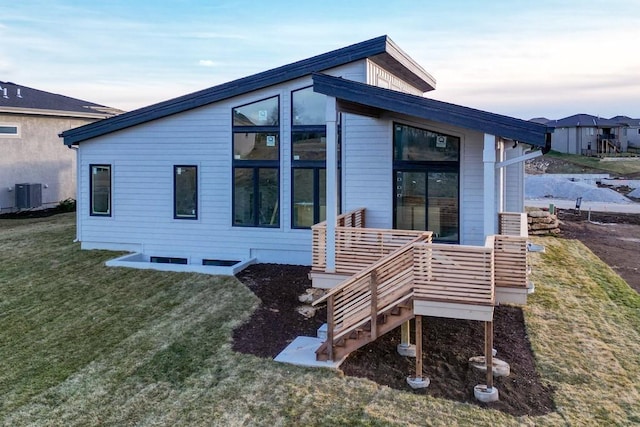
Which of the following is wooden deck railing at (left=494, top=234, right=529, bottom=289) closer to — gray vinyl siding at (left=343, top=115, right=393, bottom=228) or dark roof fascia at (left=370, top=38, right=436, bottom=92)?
gray vinyl siding at (left=343, top=115, right=393, bottom=228)

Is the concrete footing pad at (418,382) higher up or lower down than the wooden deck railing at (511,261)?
lower down

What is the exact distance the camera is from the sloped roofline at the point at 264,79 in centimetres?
1047

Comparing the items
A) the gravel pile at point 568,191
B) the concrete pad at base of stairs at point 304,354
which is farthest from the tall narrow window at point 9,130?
the gravel pile at point 568,191

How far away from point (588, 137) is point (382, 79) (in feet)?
173

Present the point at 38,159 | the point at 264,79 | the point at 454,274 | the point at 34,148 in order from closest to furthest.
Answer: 1. the point at 454,274
2. the point at 264,79
3. the point at 34,148
4. the point at 38,159

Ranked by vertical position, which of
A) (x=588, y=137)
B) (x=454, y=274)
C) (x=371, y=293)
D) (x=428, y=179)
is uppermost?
(x=588, y=137)

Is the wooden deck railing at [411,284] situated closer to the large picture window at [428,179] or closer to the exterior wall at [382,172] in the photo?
the large picture window at [428,179]

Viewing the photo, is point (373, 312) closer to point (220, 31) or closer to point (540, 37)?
point (540, 37)

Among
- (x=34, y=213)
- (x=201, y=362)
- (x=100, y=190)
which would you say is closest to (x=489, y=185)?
(x=201, y=362)

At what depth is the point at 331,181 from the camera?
7.77 m

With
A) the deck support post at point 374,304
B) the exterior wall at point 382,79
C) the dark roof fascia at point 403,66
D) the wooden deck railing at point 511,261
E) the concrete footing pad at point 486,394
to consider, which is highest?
the dark roof fascia at point 403,66

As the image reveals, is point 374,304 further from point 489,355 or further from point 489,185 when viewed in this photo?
point 489,185

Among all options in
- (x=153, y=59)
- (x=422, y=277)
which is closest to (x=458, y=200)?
(x=422, y=277)

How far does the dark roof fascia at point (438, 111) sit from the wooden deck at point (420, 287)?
142 cm
